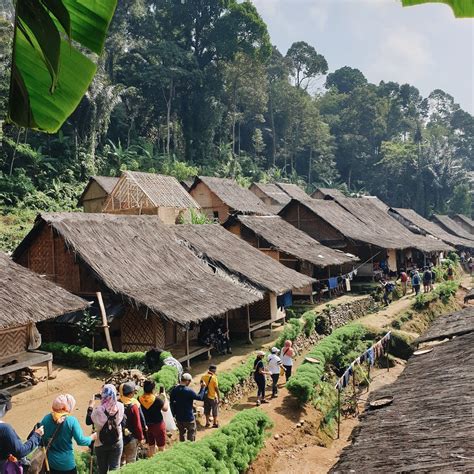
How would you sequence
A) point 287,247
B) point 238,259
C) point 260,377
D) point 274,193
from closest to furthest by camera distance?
point 260,377
point 238,259
point 287,247
point 274,193

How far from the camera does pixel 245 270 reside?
1817 centimetres

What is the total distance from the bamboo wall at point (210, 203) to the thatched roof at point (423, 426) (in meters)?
25.1

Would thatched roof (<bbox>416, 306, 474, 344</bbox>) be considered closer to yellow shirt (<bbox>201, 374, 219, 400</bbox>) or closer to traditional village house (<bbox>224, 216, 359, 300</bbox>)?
yellow shirt (<bbox>201, 374, 219, 400</bbox>)

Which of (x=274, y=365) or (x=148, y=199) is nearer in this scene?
(x=274, y=365)

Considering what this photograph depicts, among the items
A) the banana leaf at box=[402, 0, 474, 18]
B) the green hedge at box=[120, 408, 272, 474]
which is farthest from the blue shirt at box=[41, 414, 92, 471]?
the banana leaf at box=[402, 0, 474, 18]

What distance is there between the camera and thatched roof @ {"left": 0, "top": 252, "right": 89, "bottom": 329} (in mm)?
11242

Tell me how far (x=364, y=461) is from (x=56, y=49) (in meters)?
5.51

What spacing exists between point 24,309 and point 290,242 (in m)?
14.5

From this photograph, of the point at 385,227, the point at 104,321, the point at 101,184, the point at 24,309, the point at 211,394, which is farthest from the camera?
the point at 385,227

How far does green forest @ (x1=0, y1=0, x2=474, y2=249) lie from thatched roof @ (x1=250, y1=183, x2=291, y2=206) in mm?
3119

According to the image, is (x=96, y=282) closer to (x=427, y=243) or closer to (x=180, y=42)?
(x=427, y=243)

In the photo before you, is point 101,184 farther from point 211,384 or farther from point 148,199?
point 211,384

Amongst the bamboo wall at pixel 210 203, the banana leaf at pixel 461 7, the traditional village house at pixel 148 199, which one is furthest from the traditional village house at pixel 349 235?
the banana leaf at pixel 461 7

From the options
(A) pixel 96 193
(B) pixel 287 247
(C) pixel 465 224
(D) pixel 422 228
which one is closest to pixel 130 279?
(B) pixel 287 247
